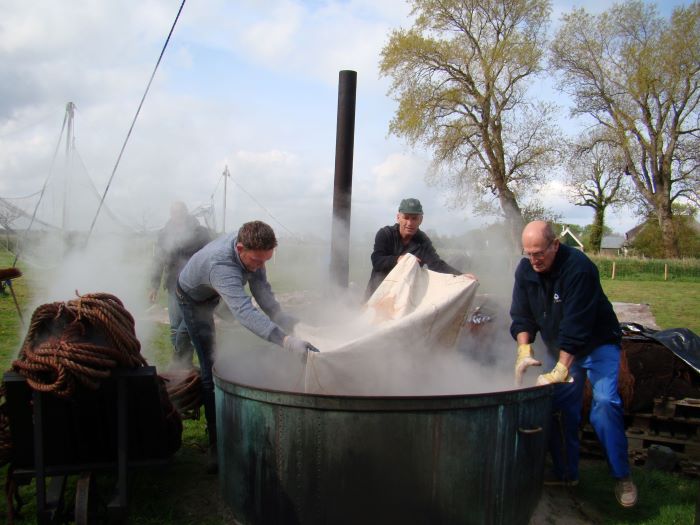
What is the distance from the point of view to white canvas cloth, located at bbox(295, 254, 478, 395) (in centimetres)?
286

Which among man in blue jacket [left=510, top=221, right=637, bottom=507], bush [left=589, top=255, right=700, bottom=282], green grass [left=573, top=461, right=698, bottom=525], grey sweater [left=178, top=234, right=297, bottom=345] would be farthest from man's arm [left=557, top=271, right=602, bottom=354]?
bush [left=589, top=255, right=700, bottom=282]

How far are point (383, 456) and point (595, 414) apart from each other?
1.44 m

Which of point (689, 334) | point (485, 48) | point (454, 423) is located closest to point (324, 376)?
point (454, 423)

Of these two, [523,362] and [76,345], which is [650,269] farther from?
[76,345]

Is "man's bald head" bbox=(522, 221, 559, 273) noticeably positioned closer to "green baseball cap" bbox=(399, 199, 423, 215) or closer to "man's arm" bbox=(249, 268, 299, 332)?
"green baseball cap" bbox=(399, 199, 423, 215)

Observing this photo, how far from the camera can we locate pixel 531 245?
10.3ft

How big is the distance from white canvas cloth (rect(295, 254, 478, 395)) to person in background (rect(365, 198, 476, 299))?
41 cm

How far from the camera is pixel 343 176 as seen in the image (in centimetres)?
454

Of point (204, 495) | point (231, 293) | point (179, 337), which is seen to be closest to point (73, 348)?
point (231, 293)

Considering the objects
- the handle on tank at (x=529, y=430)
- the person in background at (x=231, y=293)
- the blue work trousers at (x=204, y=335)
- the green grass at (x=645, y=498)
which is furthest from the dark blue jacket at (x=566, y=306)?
the blue work trousers at (x=204, y=335)

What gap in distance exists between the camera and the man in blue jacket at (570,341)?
10.2 ft

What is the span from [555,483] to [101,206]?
3.90 meters

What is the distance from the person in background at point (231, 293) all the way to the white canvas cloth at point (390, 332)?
6.5 inches

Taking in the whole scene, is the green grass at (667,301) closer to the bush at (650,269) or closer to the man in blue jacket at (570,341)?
the bush at (650,269)
